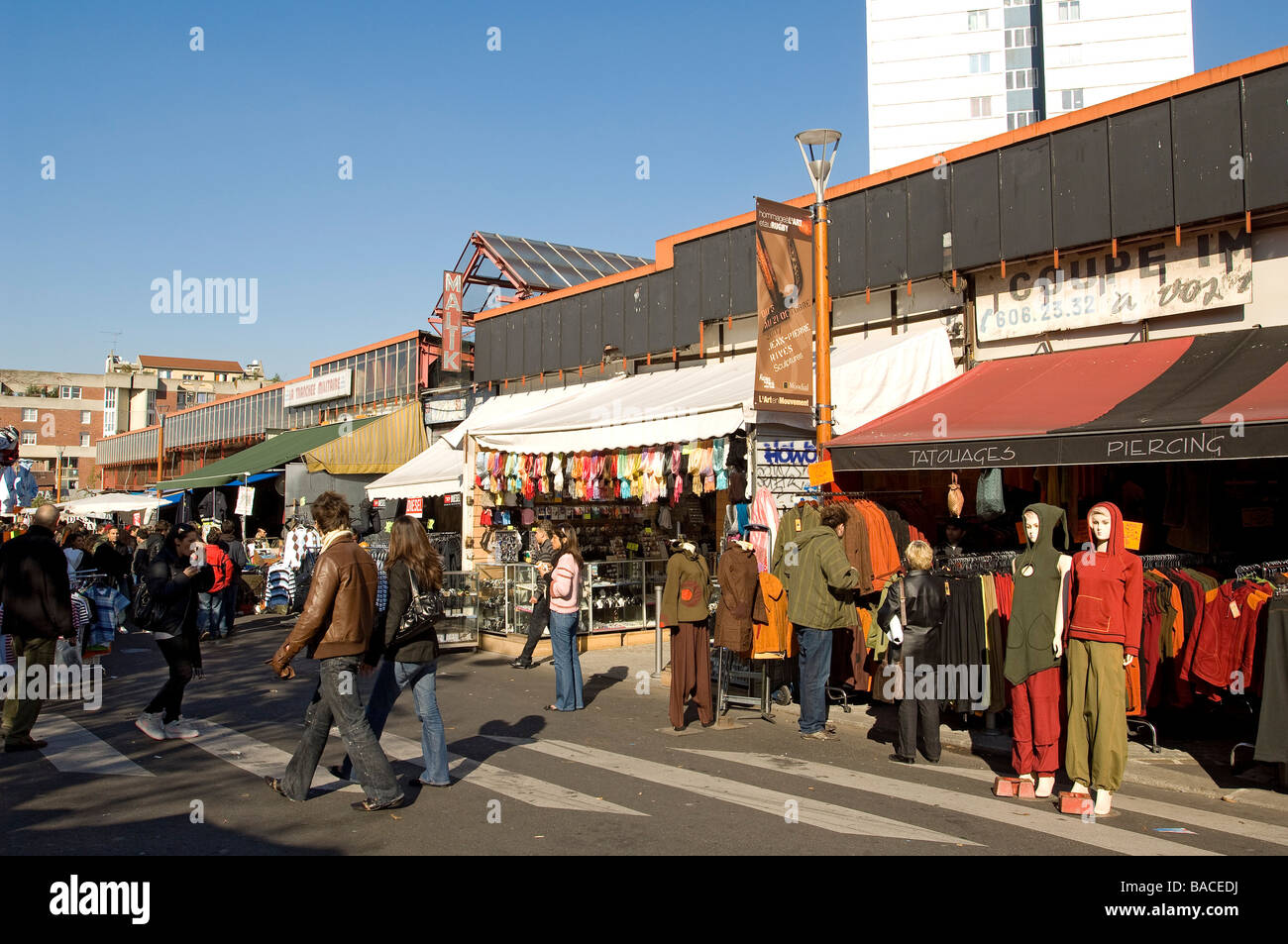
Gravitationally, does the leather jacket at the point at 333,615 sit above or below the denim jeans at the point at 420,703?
above

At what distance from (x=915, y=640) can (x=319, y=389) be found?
1231 inches

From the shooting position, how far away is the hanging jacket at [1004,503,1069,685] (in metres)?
6.68

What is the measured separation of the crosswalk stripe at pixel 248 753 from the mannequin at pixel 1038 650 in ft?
15.3

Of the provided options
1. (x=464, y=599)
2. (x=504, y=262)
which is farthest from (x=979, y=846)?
(x=504, y=262)

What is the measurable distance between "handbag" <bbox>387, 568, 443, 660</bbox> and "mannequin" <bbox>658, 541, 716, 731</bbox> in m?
3.11

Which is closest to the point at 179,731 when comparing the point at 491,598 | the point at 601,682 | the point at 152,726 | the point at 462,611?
the point at 152,726

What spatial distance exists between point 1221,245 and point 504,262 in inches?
759

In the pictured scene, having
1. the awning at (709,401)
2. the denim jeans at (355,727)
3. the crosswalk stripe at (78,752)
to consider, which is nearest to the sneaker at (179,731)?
the crosswalk stripe at (78,752)

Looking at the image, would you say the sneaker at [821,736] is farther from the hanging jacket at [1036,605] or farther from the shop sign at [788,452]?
the shop sign at [788,452]

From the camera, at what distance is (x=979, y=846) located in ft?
18.2

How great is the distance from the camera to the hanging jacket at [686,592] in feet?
30.3

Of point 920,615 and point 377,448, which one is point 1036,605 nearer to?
point 920,615

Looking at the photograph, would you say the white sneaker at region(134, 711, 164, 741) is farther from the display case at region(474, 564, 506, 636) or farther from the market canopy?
the market canopy
